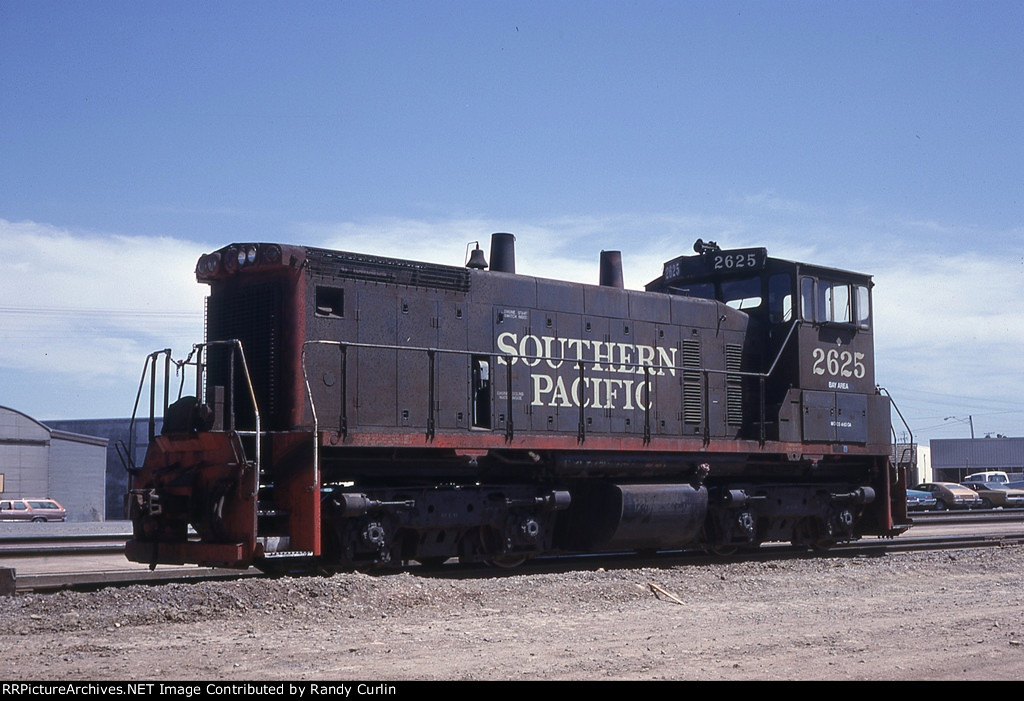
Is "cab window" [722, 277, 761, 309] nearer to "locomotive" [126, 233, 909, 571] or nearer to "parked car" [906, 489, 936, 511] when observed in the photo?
"locomotive" [126, 233, 909, 571]

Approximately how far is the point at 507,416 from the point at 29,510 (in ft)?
103

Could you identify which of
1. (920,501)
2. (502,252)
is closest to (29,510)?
(920,501)

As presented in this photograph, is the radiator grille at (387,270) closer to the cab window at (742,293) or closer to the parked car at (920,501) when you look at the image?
the cab window at (742,293)

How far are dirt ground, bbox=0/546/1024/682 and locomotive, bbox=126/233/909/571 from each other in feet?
4.00

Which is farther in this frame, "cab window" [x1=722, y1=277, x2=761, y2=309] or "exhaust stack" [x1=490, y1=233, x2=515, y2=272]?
"cab window" [x1=722, y1=277, x2=761, y2=309]

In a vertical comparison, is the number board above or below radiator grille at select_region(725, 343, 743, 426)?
above

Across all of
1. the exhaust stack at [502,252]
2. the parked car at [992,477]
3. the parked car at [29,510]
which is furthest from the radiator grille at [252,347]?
the parked car at [992,477]

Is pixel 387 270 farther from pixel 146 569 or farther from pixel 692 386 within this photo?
pixel 146 569

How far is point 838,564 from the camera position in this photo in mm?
13695

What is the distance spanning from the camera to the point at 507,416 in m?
12.9

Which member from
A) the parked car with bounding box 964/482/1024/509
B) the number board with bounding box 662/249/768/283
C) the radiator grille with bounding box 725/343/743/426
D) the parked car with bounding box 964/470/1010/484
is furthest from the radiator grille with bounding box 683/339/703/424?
the parked car with bounding box 964/470/1010/484

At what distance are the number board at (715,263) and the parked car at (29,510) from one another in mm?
29256

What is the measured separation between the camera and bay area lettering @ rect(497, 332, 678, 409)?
1337cm

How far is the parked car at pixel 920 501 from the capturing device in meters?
37.7
